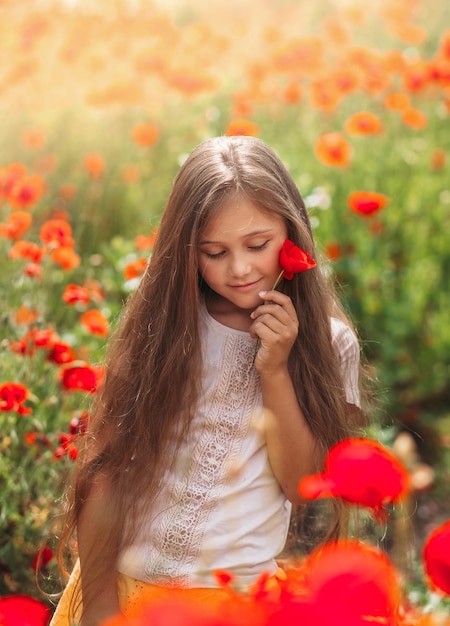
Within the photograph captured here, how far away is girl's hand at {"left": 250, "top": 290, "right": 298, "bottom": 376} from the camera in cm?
158

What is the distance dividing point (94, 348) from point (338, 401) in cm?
116

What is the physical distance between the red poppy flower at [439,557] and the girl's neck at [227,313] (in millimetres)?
1015

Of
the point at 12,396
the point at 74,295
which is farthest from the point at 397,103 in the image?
the point at 12,396

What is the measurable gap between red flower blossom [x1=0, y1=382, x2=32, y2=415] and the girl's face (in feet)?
1.50

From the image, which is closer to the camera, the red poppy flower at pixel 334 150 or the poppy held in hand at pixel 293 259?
the poppy held in hand at pixel 293 259

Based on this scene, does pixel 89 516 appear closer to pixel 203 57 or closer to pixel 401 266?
pixel 401 266

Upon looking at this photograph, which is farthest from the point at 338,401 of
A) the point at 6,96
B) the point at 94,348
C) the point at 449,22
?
the point at 449,22

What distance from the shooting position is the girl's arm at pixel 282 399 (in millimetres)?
1586

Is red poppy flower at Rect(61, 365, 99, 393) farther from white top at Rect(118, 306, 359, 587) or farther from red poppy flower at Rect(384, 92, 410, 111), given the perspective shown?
red poppy flower at Rect(384, 92, 410, 111)

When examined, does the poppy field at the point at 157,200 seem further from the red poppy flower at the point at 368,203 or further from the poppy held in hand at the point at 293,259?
the poppy held in hand at the point at 293,259

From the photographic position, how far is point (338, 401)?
66.9 inches

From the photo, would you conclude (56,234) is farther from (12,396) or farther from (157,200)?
(157,200)

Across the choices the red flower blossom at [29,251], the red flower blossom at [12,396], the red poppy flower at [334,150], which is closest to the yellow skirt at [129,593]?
the red flower blossom at [12,396]

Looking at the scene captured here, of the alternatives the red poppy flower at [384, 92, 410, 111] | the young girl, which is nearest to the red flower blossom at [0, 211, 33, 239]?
the young girl
